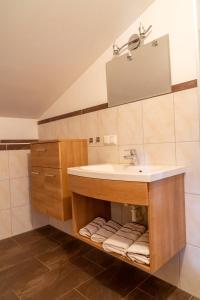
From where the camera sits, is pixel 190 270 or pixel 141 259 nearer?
pixel 141 259

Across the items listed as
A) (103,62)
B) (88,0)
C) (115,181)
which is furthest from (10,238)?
(88,0)

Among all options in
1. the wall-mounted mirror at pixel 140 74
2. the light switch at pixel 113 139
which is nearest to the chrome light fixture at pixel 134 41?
the wall-mounted mirror at pixel 140 74

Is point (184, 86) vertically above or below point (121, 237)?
above

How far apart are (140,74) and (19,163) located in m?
1.72

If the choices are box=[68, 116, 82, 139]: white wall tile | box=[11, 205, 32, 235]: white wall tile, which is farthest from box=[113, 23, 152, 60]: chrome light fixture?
box=[11, 205, 32, 235]: white wall tile

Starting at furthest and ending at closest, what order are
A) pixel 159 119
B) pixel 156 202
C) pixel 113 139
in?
pixel 113 139
pixel 159 119
pixel 156 202

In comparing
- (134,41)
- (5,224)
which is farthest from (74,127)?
(5,224)

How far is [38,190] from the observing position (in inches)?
85.0

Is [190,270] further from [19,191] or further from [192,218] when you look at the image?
[19,191]

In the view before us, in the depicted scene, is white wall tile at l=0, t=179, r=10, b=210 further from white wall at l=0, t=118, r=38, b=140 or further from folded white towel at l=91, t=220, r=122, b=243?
folded white towel at l=91, t=220, r=122, b=243

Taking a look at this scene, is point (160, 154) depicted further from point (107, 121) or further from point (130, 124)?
point (107, 121)

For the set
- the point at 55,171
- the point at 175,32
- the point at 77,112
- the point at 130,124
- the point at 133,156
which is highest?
the point at 175,32

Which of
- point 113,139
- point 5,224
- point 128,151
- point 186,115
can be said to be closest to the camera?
point 186,115

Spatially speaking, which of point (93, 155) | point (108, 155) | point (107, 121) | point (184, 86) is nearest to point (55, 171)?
point (93, 155)
